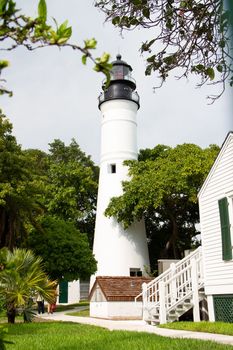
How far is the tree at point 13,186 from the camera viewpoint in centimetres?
2036

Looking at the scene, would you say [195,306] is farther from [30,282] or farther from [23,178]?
[23,178]

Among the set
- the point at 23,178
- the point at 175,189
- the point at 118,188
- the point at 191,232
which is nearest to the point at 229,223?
the point at 23,178

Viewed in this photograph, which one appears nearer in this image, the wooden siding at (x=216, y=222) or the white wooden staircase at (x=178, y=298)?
the wooden siding at (x=216, y=222)

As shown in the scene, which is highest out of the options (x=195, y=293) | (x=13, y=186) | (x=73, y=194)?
(x=73, y=194)

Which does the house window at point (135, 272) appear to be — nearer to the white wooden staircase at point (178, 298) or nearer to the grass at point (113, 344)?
the white wooden staircase at point (178, 298)

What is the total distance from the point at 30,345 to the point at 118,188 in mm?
21409

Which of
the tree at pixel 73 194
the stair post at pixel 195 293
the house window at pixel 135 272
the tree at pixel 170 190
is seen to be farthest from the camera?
the tree at pixel 73 194

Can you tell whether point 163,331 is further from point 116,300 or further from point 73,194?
point 73,194

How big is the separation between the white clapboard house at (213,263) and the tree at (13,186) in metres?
8.16

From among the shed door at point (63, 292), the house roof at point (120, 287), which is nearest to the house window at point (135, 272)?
the house roof at point (120, 287)

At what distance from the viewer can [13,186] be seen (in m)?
20.4

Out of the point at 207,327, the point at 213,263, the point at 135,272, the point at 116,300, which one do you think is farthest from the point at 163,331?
the point at 135,272

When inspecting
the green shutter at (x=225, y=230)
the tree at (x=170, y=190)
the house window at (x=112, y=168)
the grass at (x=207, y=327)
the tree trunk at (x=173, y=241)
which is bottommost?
the grass at (x=207, y=327)

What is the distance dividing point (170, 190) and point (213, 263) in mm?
12953
